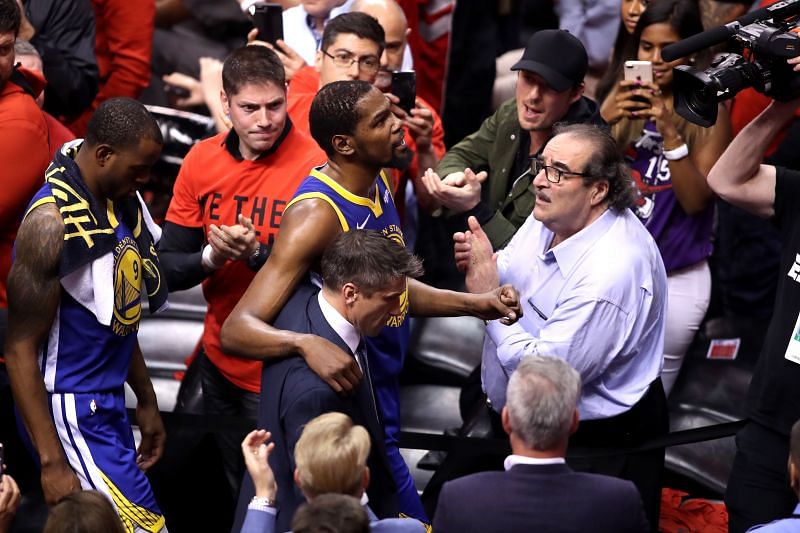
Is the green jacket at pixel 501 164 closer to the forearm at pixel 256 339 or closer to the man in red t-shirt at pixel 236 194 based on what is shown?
the man in red t-shirt at pixel 236 194

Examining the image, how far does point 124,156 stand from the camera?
11.2ft

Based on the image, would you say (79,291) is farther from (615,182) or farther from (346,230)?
(615,182)

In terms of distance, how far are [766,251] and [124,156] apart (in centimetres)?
324

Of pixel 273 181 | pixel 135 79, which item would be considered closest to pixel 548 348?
pixel 273 181

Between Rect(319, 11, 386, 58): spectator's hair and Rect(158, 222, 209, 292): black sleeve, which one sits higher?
Rect(319, 11, 386, 58): spectator's hair

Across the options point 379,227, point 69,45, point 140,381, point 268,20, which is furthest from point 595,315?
point 69,45

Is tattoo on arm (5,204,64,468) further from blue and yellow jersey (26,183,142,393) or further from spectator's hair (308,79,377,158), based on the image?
spectator's hair (308,79,377,158)

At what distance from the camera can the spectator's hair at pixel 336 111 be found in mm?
3613

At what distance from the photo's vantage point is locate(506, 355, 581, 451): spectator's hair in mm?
2791

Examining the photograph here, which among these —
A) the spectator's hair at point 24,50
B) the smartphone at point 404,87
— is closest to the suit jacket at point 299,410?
the smartphone at point 404,87

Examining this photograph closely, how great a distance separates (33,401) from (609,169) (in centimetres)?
192

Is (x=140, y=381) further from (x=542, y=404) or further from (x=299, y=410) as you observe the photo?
(x=542, y=404)

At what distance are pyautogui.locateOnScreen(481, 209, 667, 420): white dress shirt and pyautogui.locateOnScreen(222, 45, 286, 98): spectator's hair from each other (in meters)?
1.11

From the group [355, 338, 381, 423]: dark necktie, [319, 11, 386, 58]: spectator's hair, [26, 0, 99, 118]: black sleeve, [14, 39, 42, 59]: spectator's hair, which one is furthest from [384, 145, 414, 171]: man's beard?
[26, 0, 99, 118]: black sleeve
